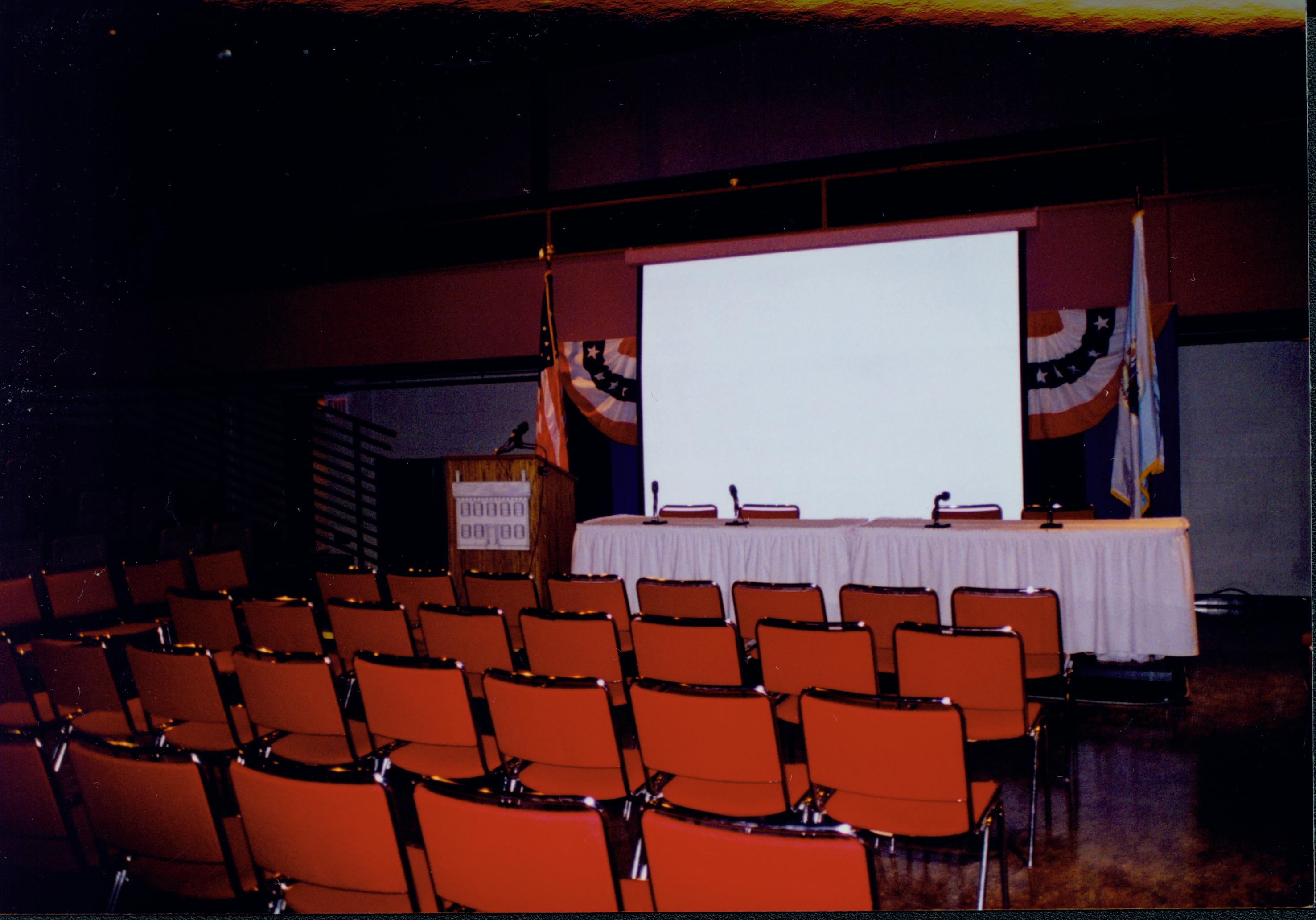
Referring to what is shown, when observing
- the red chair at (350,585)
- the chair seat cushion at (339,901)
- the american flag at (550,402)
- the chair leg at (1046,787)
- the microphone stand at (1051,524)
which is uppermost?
the american flag at (550,402)

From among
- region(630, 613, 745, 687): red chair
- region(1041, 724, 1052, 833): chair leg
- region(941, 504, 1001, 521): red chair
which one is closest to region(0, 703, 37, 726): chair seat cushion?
region(630, 613, 745, 687): red chair

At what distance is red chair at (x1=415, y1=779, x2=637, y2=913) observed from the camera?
5.67 feet

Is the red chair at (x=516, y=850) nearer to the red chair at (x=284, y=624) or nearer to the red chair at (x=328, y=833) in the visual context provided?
the red chair at (x=328, y=833)

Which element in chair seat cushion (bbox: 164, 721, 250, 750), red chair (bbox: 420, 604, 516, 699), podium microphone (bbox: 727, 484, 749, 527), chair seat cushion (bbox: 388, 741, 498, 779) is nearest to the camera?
chair seat cushion (bbox: 388, 741, 498, 779)

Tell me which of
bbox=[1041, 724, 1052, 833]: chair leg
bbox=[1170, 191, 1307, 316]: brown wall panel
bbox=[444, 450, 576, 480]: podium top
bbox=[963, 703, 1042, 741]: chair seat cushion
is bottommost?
bbox=[1041, 724, 1052, 833]: chair leg

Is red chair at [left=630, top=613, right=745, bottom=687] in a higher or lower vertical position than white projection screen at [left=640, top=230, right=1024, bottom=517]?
lower

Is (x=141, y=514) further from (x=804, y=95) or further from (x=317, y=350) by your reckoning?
(x=804, y=95)

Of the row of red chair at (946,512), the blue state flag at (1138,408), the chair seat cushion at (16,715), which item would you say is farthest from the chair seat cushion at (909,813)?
the blue state flag at (1138,408)

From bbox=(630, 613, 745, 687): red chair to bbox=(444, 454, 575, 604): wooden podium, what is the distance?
225 centimetres

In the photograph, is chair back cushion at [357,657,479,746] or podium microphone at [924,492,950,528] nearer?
chair back cushion at [357,657,479,746]

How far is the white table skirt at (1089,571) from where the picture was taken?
464 centimetres

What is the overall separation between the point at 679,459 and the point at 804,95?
3.77 m

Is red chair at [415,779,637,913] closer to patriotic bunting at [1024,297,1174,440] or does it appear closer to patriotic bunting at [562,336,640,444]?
patriotic bunting at [1024,297,1174,440]

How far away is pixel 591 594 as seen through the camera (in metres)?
4.53
